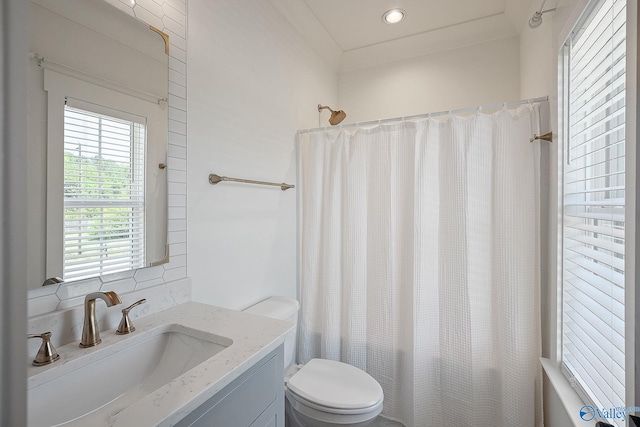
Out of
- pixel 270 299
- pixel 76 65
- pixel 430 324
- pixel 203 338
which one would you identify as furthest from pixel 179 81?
pixel 430 324

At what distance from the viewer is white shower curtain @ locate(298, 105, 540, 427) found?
1481 mm

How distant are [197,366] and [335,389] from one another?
2.87 feet

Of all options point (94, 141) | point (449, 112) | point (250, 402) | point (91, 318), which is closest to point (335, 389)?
point (250, 402)

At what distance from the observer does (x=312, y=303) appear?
6.47ft

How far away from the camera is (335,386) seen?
4.67ft

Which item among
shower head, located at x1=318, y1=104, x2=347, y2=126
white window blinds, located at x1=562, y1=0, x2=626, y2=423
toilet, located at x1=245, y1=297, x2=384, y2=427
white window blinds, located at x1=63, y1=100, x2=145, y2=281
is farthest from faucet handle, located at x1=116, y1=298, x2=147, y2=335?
shower head, located at x1=318, y1=104, x2=347, y2=126

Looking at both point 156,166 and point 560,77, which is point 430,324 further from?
point 156,166

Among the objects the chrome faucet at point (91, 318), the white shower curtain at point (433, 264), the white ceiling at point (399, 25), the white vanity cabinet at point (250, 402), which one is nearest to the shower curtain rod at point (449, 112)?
the white shower curtain at point (433, 264)

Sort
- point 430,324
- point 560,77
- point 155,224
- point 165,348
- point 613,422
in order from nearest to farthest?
point 613,422 < point 165,348 < point 155,224 < point 560,77 < point 430,324

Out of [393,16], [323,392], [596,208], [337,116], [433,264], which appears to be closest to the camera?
[596,208]

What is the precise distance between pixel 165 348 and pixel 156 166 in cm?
66

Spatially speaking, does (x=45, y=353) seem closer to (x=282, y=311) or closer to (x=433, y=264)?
(x=282, y=311)

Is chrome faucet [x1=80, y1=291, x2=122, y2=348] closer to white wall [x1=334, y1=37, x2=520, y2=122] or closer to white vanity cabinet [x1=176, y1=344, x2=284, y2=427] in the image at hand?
white vanity cabinet [x1=176, y1=344, x2=284, y2=427]

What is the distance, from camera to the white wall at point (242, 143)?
1.31 meters
